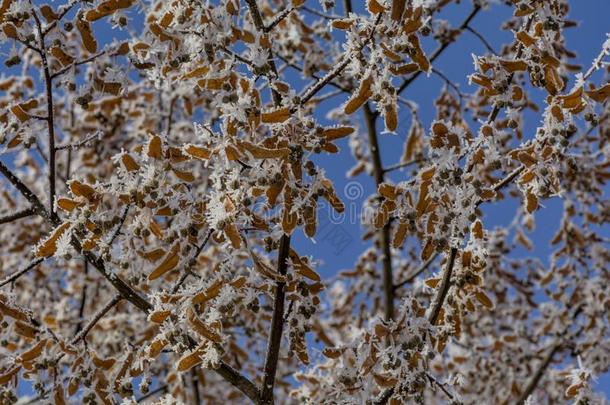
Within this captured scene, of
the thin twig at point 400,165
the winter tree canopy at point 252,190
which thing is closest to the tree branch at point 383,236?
the thin twig at point 400,165

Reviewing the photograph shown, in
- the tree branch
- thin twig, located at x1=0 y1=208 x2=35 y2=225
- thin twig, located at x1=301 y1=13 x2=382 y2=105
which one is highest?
the tree branch

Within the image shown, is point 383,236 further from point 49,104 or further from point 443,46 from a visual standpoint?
point 49,104

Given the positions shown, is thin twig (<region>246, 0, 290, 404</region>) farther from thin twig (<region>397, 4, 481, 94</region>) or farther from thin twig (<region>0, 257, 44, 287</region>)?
thin twig (<region>397, 4, 481, 94</region>)

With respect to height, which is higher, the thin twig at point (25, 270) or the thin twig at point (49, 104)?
the thin twig at point (49, 104)

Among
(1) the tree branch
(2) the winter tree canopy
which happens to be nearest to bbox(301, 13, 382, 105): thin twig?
(2) the winter tree canopy

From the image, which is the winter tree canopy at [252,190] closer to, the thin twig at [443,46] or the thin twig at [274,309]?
the thin twig at [274,309]

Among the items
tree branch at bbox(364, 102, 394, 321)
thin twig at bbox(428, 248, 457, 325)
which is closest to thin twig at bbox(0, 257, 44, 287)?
thin twig at bbox(428, 248, 457, 325)

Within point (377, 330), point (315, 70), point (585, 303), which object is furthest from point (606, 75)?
point (377, 330)

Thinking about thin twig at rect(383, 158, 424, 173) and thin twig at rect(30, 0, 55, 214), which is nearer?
thin twig at rect(30, 0, 55, 214)

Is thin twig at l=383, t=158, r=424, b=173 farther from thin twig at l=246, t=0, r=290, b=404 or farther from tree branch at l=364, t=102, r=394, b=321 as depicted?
thin twig at l=246, t=0, r=290, b=404

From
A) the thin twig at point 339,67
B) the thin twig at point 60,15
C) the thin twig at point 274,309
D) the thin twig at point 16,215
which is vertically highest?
the thin twig at point 60,15

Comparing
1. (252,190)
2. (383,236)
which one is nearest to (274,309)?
(252,190)

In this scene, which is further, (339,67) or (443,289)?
(443,289)

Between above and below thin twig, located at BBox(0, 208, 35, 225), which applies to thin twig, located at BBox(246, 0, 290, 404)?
below
